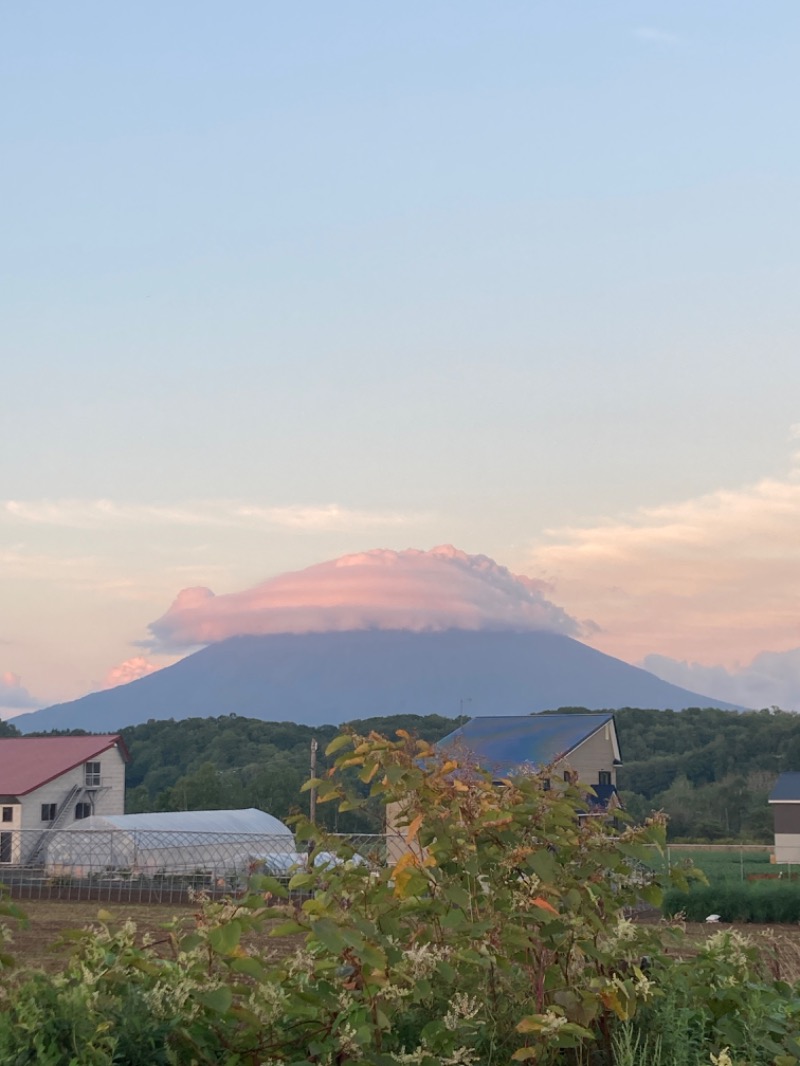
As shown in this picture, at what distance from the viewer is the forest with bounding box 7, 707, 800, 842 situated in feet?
257

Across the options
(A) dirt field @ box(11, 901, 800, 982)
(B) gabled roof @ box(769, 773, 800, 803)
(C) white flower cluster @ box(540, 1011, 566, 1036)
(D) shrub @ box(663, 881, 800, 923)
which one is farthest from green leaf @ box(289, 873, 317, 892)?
(B) gabled roof @ box(769, 773, 800, 803)

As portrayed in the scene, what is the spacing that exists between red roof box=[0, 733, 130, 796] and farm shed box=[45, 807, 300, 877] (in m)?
5.35

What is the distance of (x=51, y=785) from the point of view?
59.8 m

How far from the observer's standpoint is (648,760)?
8906 cm

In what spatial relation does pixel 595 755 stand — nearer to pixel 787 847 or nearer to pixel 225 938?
pixel 787 847

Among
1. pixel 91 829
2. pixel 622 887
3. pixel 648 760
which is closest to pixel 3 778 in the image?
pixel 91 829

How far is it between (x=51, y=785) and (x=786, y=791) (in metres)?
38.3

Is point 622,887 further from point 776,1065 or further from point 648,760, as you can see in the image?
point 648,760

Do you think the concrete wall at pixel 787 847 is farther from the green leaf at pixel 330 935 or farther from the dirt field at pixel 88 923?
the green leaf at pixel 330 935

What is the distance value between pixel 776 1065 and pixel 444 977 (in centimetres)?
147

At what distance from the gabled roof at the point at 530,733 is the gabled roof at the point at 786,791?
1667 cm

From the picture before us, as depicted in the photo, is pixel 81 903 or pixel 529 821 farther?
pixel 81 903

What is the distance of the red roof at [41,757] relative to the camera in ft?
193

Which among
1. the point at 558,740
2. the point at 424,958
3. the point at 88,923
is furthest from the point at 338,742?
the point at 558,740
